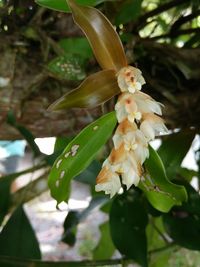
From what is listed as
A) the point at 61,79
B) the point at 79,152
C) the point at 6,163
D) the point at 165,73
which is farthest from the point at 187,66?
the point at 6,163

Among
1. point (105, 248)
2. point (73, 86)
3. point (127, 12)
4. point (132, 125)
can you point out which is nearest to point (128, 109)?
point (132, 125)

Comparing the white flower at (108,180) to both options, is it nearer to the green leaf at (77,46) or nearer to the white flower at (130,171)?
the white flower at (130,171)

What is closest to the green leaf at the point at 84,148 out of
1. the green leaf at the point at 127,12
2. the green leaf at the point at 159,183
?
the green leaf at the point at 159,183

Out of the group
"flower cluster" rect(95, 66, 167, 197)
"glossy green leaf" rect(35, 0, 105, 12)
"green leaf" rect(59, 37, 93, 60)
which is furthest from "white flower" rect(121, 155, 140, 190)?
"green leaf" rect(59, 37, 93, 60)

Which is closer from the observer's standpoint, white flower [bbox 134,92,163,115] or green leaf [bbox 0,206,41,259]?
white flower [bbox 134,92,163,115]

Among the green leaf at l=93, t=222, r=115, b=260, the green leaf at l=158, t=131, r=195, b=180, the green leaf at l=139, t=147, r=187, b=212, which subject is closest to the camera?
the green leaf at l=139, t=147, r=187, b=212

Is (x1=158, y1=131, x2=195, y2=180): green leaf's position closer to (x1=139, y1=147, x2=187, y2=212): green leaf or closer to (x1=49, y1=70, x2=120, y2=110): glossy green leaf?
(x1=139, y1=147, x2=187, y2=212): green leaf

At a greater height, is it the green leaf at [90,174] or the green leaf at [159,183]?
the green leaf at [159,183]
